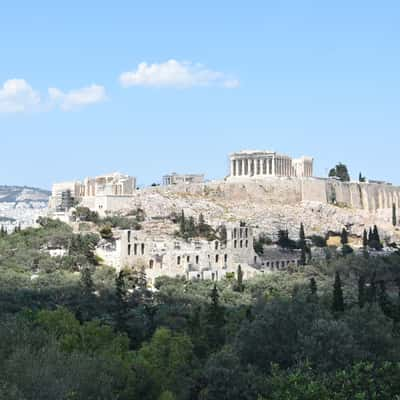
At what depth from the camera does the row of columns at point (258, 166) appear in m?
86.1

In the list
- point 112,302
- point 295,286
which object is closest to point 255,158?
point 295,286

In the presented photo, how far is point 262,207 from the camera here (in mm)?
78438

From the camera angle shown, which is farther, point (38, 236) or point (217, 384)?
point (38, 236)

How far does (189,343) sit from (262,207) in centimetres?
4867

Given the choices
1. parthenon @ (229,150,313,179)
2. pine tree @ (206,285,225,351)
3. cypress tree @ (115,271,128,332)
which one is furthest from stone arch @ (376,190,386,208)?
pine tree @ (206,285,225,351)

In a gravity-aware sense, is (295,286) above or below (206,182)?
below

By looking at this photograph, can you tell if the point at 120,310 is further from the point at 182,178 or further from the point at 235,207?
the point at 182,178

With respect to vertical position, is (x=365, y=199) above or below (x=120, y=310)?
above

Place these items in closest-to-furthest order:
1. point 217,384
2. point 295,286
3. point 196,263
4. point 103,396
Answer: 1. point 103,396
2. point 217,384
3. point 295,286
4. point 196,263

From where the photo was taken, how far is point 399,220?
8475cm

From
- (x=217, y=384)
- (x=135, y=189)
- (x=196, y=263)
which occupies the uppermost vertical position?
(x=135, y=189)

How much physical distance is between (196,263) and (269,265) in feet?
21.5

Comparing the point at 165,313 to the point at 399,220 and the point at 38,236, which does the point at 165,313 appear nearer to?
the point at 38,236

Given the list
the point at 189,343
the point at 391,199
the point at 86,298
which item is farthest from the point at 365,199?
the point at 189,343
